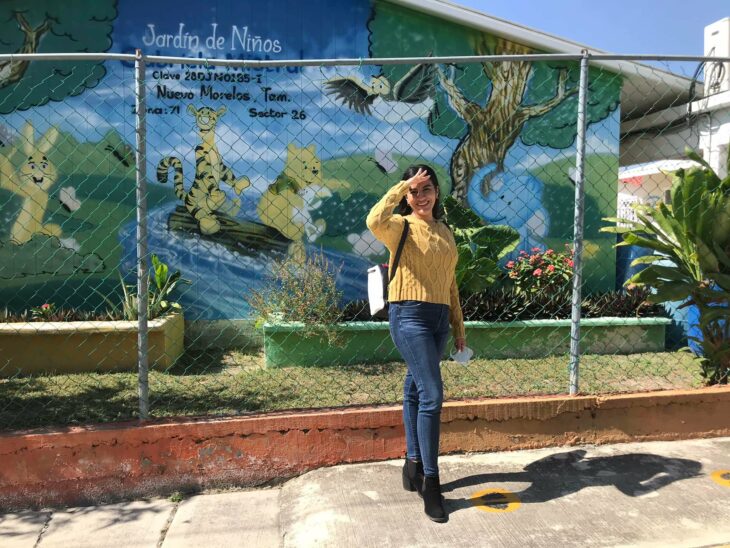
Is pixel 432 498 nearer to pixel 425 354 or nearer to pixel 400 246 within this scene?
pixel 425 354

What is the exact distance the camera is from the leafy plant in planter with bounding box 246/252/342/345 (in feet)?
20.2

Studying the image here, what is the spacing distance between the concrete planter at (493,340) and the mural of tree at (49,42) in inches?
142

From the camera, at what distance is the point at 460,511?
10.9 feet

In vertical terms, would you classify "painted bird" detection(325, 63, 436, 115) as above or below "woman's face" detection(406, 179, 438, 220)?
above

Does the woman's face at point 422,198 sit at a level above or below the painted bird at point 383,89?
below

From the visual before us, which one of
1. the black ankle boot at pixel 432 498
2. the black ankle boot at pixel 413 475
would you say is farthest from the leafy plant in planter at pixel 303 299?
the black ankle boot at pixel 432 498

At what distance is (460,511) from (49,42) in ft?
21.6

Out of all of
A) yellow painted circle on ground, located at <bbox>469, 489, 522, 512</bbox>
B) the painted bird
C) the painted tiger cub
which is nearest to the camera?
yellow painted circle on ground, located at <bbox>469, 489, 522, 512</bbox>

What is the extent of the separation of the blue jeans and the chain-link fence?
8.29 ft

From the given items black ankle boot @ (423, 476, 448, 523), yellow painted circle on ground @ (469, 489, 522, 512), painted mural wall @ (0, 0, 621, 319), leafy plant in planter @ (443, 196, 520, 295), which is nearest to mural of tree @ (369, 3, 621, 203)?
painted mural wall @ (0, 0, 621, 319)

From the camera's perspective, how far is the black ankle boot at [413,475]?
3.43 meters

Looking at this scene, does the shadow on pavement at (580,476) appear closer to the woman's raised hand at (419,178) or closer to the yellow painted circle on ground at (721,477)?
the yellow painted circle on ground at (721,477)

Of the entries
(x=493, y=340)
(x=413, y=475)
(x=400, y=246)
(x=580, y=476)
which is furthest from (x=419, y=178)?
(x=493, y=340)

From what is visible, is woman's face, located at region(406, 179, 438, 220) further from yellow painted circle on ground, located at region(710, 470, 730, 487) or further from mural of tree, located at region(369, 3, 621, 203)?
mural of tree, located at region(369, 3, 621, 203)
